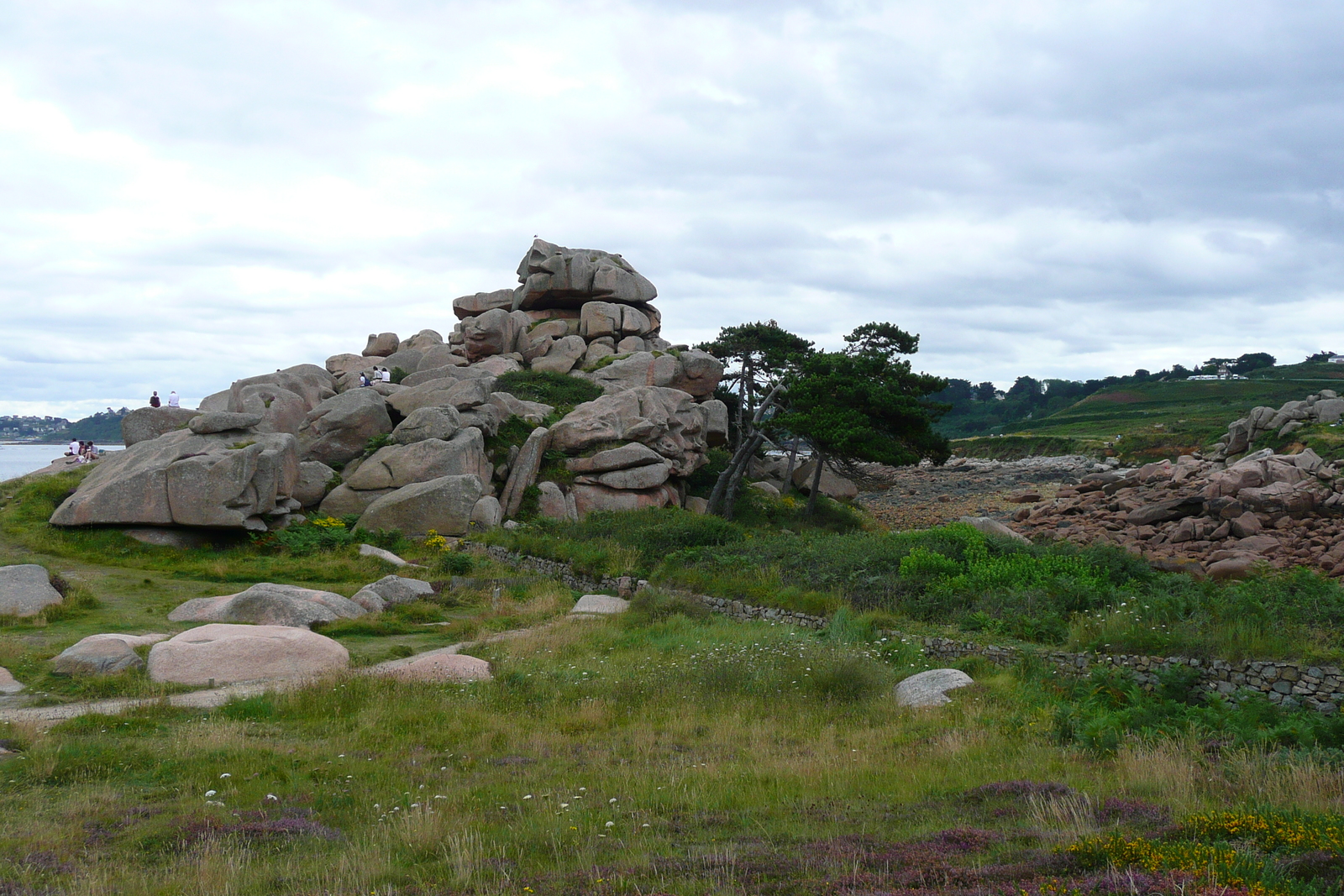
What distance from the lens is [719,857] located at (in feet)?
19.4

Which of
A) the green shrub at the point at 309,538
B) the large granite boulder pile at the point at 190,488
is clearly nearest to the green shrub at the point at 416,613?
the green shrub at the point at 309,538

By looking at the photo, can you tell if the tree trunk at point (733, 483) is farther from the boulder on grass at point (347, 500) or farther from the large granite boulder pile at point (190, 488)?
the large granite boulder pile at point (190, 488)

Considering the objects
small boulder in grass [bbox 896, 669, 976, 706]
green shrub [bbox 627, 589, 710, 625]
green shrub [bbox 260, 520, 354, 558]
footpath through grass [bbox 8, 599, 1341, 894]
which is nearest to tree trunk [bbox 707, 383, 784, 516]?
green shrub [bbox 260, 520, 354, 558]

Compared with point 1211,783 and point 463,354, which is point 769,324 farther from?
point 1211,783

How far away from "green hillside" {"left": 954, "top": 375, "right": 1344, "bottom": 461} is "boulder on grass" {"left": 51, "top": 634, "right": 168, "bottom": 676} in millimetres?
78766

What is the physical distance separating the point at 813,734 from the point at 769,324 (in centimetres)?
3558

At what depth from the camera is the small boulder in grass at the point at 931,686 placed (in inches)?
468

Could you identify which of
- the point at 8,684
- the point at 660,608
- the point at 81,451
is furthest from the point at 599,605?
the point at 81,451

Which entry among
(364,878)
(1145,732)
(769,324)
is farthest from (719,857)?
(769,324)

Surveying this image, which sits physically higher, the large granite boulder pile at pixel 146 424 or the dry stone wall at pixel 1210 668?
the large granite boulder pile at pixel 146 424

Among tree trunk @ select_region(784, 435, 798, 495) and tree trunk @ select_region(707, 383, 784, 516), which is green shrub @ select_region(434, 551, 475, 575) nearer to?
tree trunk @ select_region(707, 383, 784, 516)

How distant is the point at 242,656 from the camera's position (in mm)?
14148

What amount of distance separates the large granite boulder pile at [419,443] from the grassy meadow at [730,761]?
24.5 feet

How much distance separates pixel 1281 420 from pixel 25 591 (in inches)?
2496
